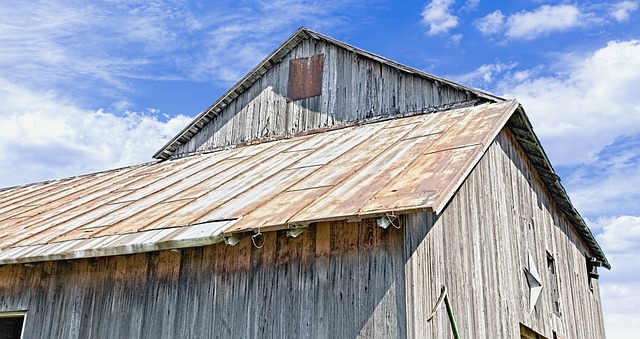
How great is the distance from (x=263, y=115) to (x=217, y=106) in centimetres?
127

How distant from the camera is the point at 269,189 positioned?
25.2ft

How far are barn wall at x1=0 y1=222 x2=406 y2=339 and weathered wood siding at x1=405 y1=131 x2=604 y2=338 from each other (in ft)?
1.22

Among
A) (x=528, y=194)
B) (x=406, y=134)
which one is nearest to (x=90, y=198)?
(x=406, y=134)

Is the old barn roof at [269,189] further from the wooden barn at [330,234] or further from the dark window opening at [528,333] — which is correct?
the dark window opening at [528,333]

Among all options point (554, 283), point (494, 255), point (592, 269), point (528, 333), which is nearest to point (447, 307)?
point (494, 255)

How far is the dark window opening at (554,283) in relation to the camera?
11.4 m

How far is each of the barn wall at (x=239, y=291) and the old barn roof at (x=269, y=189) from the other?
433mm

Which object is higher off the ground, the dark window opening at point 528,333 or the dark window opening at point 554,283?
the dark window opening at point 554,283

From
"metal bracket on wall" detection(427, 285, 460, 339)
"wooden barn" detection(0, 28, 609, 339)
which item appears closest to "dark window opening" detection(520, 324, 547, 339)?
"wooden barn" detection(0, 28, 609, 339)

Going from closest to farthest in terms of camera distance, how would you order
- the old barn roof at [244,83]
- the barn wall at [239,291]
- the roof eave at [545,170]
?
the barn wall at [239,291] → the roof eave at [545,170] → the old barn roof at [244,83]

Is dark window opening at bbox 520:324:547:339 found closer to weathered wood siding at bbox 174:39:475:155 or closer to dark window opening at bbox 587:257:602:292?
weathered wood siding at bbox 174:39:475:155

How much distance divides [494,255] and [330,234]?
3151mm

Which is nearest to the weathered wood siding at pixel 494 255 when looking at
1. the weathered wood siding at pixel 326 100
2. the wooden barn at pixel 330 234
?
the wooden barn at pixel 330 234

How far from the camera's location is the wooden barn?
618cm
